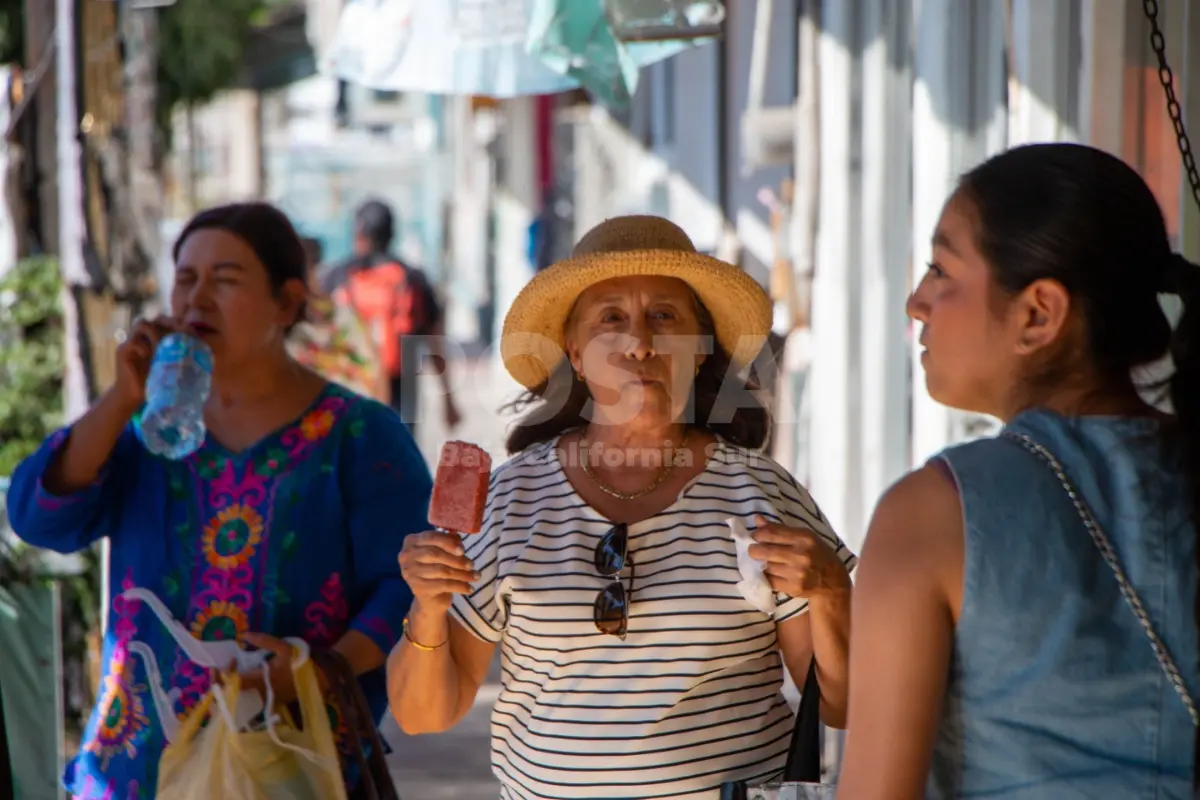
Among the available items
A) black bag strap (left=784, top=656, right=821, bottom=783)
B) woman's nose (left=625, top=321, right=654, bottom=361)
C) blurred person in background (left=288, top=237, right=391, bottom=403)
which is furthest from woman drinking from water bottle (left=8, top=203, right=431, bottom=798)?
blurred person in background (left=288, top=237, right=391, bottom=403)

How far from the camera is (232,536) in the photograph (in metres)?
3.28

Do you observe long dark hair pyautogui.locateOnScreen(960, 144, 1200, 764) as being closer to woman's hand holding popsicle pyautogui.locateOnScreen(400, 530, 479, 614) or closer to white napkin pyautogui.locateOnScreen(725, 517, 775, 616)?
white napkin pyautogui.locateOnScreen(725, 517, 775, 616)

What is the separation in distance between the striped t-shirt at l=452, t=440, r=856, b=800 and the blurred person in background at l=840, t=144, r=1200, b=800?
718mm

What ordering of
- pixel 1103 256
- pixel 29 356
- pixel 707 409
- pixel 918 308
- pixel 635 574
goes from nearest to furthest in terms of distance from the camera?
pixel 1103 256, pixel 918 308, pixel 635 574, pixel 707 409, pixel 29 356

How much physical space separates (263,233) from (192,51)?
10.6 metres

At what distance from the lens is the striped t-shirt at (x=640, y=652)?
261cm

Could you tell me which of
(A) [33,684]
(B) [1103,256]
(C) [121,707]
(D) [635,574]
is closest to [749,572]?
(D) [635,574]

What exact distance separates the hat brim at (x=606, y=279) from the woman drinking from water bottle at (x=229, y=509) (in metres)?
0.54

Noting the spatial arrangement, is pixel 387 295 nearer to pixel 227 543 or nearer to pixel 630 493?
pixel 227 543

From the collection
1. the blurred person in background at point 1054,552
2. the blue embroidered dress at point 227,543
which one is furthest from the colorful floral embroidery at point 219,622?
the blurred person in background at point 1054,552

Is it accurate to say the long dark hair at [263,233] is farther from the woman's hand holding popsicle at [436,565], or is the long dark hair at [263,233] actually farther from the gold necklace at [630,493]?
the woman's hand holding popsicle at [436,565]

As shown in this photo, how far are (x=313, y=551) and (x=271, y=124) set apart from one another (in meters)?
44.0

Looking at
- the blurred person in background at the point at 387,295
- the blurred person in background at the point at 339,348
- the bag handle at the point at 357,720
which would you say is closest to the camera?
the bag handle at the point at 357,720

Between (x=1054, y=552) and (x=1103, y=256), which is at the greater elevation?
(x=1103, y=256)
